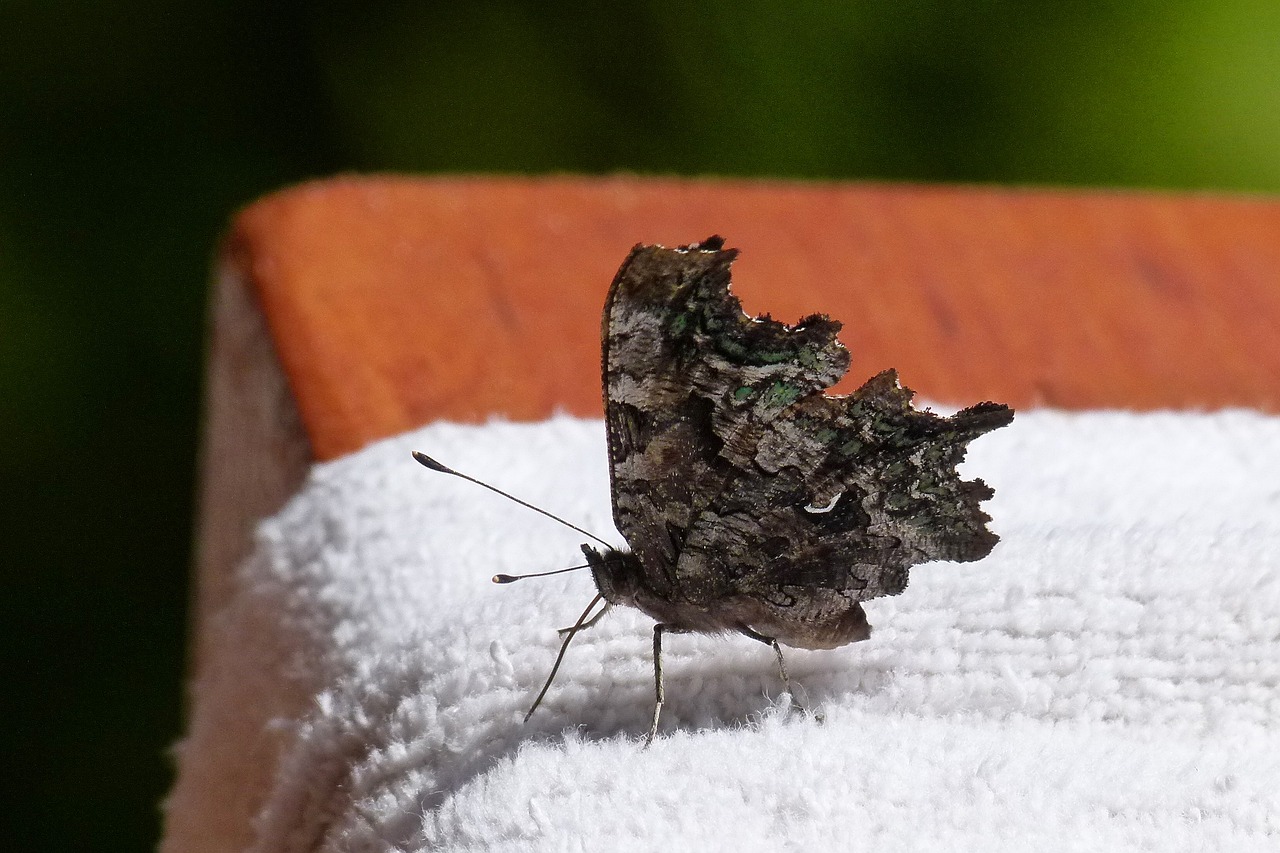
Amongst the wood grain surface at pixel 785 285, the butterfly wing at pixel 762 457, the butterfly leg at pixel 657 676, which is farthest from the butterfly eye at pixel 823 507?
the wood grain surface at pixel 785 285

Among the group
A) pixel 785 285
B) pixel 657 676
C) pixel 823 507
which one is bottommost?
pixel 657 676

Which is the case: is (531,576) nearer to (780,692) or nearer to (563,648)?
(563,648)

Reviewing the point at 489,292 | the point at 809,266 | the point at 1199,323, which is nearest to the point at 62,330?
the point at 489,292

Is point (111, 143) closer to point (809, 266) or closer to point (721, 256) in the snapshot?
point (809, 266)

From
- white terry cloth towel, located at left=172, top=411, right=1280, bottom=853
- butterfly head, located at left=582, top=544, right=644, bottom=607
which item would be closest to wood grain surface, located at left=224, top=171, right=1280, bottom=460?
white terry cloth towel, located at left=172, top=411, right=1280, bottom=853

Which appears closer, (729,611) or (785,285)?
(729,611)

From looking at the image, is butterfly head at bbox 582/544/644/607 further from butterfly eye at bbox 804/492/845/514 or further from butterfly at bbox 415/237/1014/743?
butterfly eye at bbox 804/492/845/514

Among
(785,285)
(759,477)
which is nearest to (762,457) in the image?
(759,477)

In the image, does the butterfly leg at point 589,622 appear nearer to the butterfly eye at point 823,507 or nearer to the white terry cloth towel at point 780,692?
the white terry cloth towel at point 780,692
